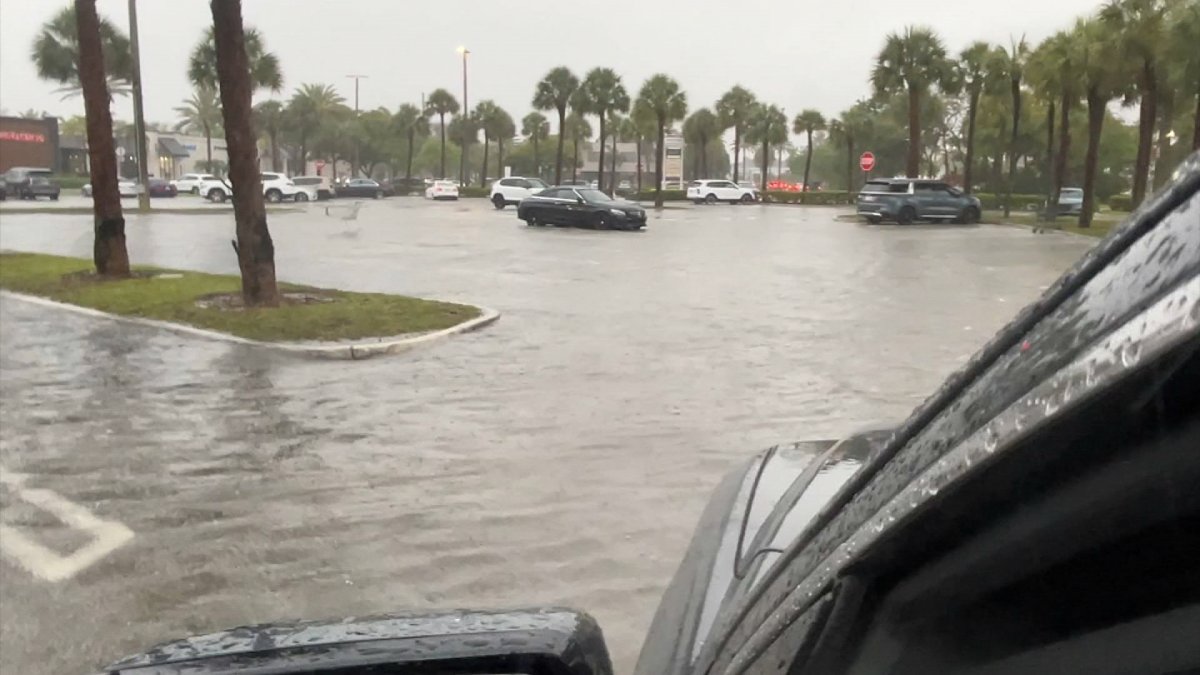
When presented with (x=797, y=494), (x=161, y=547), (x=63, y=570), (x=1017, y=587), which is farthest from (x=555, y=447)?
(x=1017, y=587)

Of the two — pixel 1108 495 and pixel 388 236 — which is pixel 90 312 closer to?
pixel 1108 495

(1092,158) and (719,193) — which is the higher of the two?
(1092,158)

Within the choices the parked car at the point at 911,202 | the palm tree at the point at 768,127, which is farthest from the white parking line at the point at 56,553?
the palm tree at the point at 768,127

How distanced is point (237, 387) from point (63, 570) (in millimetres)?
4368

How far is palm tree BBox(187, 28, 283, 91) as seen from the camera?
38.3 metres

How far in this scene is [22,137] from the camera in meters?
76.8

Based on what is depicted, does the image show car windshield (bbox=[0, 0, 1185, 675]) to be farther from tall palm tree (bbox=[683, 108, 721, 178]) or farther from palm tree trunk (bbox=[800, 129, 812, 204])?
tall palm tree (bbox=[683, 108, 721, 178])

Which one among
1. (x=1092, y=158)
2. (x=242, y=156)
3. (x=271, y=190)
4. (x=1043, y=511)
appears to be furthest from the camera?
(x=271, y=190)

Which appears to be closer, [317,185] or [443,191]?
[317,185]

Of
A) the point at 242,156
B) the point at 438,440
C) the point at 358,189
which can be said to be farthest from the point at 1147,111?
the point at 358,189

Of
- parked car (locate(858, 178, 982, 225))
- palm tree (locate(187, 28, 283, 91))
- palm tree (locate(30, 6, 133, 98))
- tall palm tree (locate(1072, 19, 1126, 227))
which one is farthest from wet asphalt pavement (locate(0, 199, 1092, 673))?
palm tree (locate(30, 6, 133, 98))

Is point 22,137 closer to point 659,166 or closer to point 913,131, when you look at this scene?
point 659,166

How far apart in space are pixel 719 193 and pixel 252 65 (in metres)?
28.0

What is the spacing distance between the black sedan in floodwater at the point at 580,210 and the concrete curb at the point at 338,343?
770 inches
